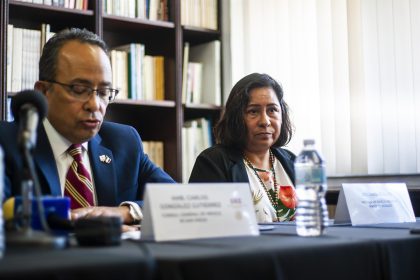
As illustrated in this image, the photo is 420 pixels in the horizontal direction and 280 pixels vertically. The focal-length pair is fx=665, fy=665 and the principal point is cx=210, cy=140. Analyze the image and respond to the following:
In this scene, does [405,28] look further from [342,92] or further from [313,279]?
[313,279]

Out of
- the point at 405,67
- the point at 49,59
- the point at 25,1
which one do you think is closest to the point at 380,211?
the point at 49,59

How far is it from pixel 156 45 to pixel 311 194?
2718mm

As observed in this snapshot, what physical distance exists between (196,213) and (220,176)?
1.34 meters

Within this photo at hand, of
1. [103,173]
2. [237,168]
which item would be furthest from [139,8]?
[103,173]

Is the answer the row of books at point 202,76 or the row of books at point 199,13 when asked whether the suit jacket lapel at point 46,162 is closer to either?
the row of books at point 202,76

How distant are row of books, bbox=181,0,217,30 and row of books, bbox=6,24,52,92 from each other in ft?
3.17

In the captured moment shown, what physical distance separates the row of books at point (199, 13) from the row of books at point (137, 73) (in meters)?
0.32

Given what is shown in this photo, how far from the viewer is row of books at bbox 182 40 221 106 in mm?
4238

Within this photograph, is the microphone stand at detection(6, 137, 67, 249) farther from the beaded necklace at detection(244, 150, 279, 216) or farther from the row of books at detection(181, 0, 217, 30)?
the row of books at detection(181, 0, 217, 30)

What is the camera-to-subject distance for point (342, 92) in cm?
383

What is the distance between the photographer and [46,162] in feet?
7.20

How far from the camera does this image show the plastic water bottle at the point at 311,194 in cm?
165

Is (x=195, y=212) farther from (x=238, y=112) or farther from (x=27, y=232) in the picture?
(x=238, y=112)

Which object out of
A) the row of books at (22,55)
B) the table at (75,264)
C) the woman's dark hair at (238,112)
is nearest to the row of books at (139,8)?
the row of books at (22,55)
